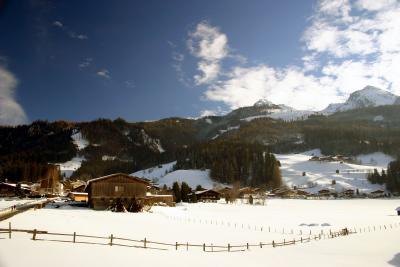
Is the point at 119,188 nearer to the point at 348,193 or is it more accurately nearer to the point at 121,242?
the point at 121,242

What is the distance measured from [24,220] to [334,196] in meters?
132

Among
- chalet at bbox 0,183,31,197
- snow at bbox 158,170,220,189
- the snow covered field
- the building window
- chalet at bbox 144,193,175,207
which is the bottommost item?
the snow covered field

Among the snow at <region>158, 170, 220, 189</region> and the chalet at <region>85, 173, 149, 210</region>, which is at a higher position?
the snow at <region>158, 170, 220, 189</region>

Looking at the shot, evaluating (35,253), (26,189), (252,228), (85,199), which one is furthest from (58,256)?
(26,189)

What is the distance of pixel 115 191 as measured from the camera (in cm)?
6838

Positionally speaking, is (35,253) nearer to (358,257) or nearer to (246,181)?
(358,257)

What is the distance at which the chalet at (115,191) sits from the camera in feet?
220

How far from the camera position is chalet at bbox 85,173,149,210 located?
2643 inches

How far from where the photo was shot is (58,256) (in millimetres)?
23969

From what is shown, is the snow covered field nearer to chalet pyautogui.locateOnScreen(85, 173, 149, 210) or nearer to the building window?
chalet pyautogui.locateOnScreen(85, 173, 149, 210)

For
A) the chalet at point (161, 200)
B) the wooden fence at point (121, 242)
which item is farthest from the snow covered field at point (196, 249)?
the chalet at point (161, 200)

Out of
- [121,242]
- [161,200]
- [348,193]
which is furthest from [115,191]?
[348,193]

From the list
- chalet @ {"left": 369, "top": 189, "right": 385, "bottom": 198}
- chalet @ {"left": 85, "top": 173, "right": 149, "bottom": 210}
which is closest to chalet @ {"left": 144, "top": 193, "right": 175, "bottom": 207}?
chalet @ {"left": 85, "top": 173, "right": 149, "bottom": 210}

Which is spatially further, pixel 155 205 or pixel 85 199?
pixel 85 199
